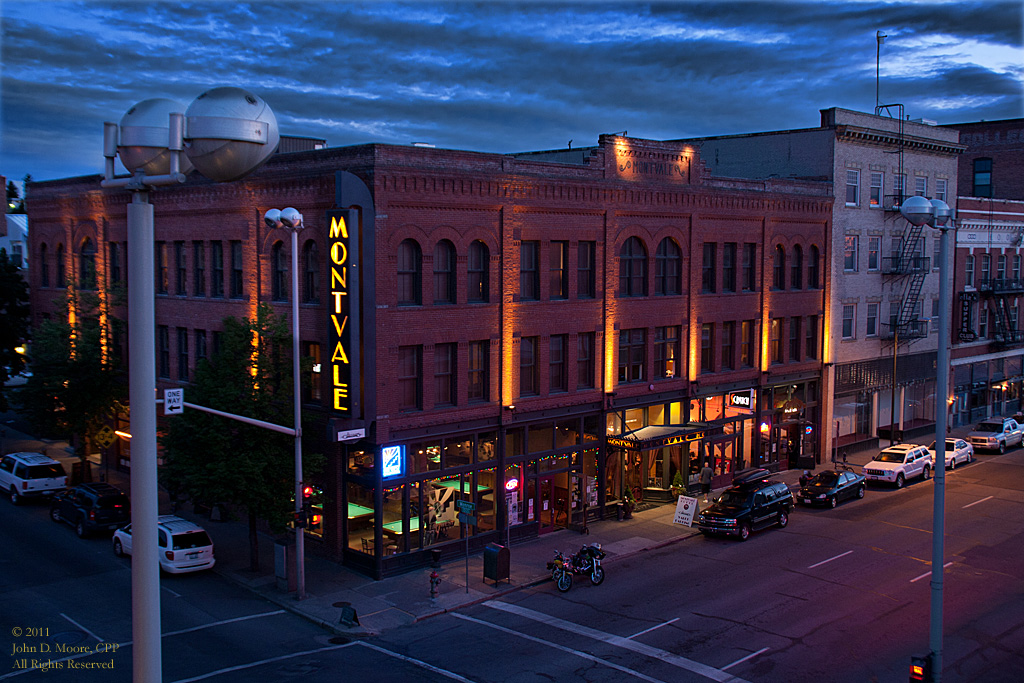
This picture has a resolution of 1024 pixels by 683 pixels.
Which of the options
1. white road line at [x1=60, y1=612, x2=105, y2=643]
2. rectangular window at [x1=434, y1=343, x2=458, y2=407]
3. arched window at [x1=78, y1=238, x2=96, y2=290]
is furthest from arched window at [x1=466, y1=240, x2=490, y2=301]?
arched window at [x1=78, y1=238, x2=96, y2=290]

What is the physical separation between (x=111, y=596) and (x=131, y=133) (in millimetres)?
22370

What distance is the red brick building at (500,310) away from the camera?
27.7m

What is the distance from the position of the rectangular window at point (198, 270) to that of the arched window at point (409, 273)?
10.9m

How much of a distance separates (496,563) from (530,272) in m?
11.1

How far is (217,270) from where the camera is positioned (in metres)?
34.2

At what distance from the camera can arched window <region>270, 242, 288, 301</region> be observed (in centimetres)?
3077

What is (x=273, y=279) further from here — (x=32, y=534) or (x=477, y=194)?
(x=32, y=534)

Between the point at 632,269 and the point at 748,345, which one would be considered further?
the point at 748,345

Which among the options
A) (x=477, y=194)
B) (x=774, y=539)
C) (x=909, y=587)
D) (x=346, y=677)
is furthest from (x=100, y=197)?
(x=909, y=587)

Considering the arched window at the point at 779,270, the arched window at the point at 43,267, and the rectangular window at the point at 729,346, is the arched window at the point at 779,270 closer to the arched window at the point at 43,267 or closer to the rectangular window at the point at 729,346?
the rectangular window at the point at 729,346

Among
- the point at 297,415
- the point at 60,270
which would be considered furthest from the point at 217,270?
the point at 60,270

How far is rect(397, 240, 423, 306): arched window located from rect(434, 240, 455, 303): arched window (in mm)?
770

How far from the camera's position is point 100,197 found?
133ft

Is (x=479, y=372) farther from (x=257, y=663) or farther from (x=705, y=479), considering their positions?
(x=705, y=479)
